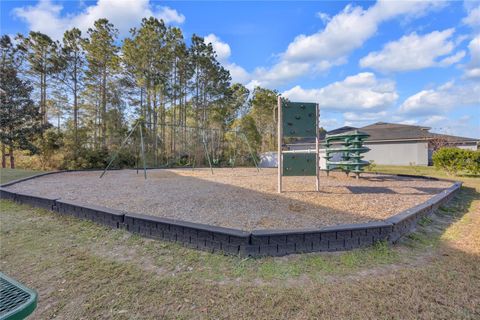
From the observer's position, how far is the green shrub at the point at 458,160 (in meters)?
7.79

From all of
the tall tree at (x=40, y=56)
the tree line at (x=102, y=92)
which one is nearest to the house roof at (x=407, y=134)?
the tree line at (x=102, y=92)

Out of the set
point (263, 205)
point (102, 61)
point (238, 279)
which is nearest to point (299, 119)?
point (263, 205)

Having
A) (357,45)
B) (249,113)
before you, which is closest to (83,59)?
(249,113)

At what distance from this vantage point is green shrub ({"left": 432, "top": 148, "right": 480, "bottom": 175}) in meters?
7.79

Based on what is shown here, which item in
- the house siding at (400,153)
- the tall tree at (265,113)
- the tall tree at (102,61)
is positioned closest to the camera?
the tall tree at (102,61)

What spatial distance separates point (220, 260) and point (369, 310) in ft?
3.57

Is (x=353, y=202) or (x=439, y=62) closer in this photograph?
(x=353, y=202)

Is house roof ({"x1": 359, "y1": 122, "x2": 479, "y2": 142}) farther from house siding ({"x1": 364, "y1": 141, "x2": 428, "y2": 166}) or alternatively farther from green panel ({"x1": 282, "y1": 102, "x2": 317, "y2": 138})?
green panel ({"x1": 282, "y1": 102, "x2": 317, "y2": 138})

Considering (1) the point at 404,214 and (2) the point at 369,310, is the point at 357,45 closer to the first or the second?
(1) the point at 404,214

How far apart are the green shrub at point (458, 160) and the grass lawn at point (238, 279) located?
7.58 m

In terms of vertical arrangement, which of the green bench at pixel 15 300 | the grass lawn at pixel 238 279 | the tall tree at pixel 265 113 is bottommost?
the grass lawn at pixel 238 279

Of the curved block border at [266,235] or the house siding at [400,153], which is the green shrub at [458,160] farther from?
the curved block border at [266,235]

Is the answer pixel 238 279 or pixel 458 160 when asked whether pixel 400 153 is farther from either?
pixel 238 279

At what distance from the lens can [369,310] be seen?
51.8 inches
